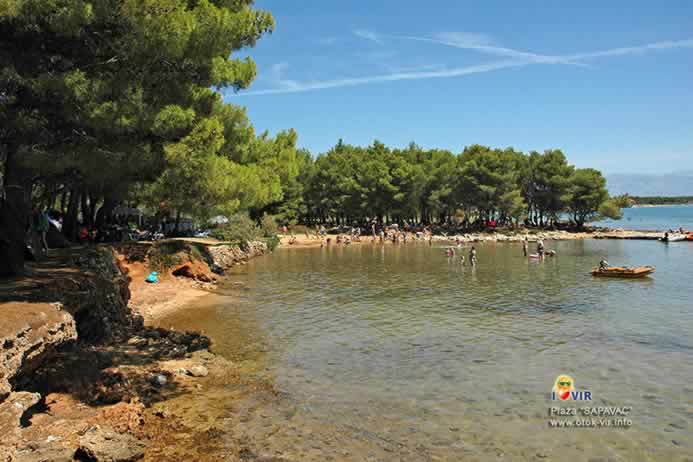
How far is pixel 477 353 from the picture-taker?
15.6 metres

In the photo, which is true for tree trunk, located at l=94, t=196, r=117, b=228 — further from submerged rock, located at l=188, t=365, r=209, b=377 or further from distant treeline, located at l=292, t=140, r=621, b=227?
distant treeline, located at l=292, t=140, r=621, b=227

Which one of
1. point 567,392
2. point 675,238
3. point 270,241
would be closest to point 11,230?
point 567,392

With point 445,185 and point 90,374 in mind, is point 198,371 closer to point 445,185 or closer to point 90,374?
point 90,374

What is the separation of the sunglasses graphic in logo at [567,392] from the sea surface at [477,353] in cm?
17

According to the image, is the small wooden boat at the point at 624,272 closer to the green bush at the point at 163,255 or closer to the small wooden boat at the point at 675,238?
the green bush at the point at 163,255

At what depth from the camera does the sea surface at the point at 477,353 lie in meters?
10.2

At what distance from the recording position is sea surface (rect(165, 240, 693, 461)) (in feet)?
33.5

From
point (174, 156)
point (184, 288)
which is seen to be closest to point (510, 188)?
point (184, 288)

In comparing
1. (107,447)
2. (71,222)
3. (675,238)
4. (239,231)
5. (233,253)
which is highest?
(71,222)

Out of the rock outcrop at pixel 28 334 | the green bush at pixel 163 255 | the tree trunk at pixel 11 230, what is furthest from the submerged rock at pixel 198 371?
the green bush at pixel 163 255

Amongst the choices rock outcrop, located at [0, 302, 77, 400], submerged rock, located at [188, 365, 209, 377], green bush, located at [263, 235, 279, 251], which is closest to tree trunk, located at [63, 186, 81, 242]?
submerged rock, located at [188, 365, 209, 377]

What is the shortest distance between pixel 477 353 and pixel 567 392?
3.41 m

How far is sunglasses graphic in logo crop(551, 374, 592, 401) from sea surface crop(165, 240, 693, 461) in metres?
0.17

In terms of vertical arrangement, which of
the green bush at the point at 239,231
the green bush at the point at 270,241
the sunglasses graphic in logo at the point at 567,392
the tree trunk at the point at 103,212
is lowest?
the sunglasses graphic in logo at the point at 567,392
